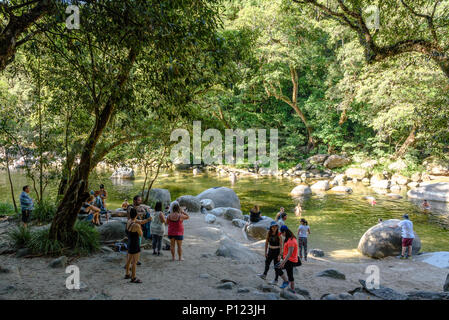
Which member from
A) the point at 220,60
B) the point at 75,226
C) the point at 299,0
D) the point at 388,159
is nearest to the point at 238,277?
the point at 75,226

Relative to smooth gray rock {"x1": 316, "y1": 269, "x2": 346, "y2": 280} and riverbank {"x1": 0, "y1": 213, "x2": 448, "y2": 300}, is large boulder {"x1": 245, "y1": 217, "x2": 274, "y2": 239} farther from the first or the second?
smooth gray rock {"x1": 316, "y1": 269, "x2": 346, "y2": 280}

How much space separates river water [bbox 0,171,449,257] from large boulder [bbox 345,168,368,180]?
288 centimetres

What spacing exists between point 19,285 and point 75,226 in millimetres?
2078

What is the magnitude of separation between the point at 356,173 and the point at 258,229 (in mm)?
18371

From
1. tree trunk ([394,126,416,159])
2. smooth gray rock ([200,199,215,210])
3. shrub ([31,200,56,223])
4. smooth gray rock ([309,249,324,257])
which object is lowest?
smooth gray rock ([309,249,324,257])

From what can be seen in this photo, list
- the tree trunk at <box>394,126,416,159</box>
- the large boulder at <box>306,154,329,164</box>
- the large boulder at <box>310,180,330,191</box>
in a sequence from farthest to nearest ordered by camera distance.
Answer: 1. the large boulder at <box>306,154,329,164</box>
2. the tree trunk at <box>394,126,416,159</box>
3. the large boulder at <box>310,180,330,191</box>

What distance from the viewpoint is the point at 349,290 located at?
20.9 feet

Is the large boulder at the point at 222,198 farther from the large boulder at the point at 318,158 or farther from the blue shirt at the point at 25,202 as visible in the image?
the large boulder at the point at 318,158

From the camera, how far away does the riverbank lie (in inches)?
202

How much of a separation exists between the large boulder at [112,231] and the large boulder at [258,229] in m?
5.58

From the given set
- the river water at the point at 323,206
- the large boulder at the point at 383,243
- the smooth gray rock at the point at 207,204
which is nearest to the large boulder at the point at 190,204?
the smooth gray rock at the point at 207,204

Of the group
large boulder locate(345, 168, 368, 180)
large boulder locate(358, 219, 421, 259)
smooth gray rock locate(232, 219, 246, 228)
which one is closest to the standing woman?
smooth gray rock locate(232, 219, 246, 228)

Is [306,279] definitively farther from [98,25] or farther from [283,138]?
[283,138]

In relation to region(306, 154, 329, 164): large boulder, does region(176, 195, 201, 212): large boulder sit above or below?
below
